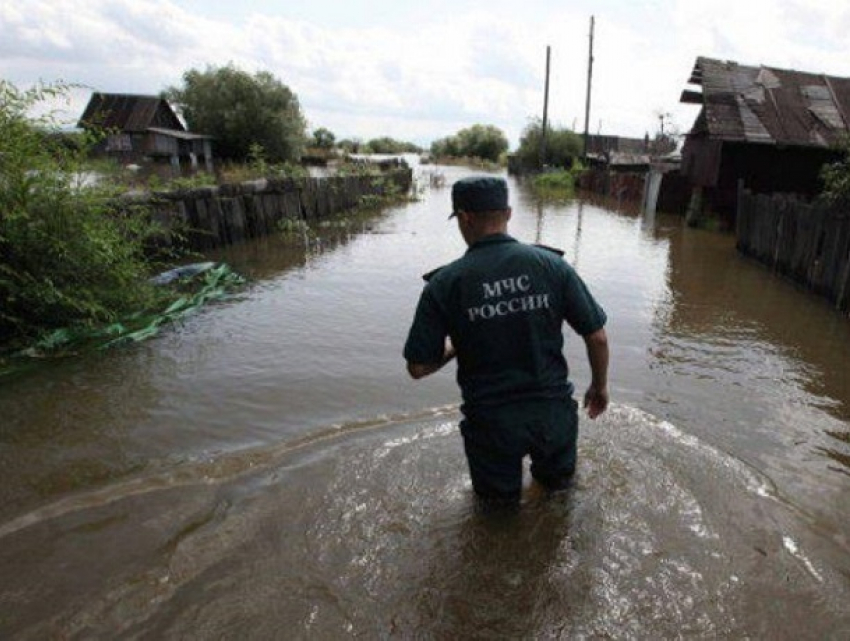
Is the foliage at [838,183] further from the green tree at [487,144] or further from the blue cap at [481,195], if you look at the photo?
the green tree at [487,144]

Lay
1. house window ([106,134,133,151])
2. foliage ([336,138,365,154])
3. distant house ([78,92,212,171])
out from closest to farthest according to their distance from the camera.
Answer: distant house ([78,92,212,171])
house window ([106,134,133,151])
foliage ([336,138,365,154])

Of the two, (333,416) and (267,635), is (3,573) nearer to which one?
(267,635)

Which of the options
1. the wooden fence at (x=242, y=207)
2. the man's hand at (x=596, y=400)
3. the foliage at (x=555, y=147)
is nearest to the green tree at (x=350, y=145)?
the foliage at (x=555, y=147)

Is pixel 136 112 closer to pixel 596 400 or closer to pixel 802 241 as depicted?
pixel 802 241

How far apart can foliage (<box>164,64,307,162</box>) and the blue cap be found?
38206 mm

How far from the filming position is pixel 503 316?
2684 mm

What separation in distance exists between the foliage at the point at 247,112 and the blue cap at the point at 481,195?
3821cm

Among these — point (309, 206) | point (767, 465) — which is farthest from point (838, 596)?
point (309, 206)

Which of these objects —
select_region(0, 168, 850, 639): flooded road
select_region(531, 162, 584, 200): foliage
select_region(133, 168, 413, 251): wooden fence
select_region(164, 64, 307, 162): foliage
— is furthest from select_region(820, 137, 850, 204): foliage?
select_region(164, 64, 307, 162): foliage

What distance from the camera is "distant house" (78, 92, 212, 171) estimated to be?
3900 centimetres

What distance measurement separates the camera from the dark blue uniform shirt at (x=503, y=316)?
2652 mm

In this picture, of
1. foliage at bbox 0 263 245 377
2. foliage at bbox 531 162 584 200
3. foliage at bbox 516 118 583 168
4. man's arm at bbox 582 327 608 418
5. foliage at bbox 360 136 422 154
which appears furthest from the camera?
foliage at bbox 360 136 422 154

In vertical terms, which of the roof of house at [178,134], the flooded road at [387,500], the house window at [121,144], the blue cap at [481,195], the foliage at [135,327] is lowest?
the flooded road at [387,500]

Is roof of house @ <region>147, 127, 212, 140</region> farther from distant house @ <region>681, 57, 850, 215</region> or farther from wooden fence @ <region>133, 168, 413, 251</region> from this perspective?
distant house @ <region>681, 57, 850, 215</region>
